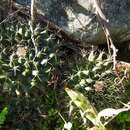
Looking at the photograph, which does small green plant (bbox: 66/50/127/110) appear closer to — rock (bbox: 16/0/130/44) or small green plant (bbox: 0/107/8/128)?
rock (bbox: 16/0/130/44)

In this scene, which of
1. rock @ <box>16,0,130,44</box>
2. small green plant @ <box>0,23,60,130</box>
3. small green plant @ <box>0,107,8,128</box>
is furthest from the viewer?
rock @ <box>16,0,130,44</box>

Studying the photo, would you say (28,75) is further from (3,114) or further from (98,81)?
(98,81)

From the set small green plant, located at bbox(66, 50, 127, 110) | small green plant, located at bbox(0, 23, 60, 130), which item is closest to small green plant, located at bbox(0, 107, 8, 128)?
small green plant, located at bbox(0, 23, 60, 130)

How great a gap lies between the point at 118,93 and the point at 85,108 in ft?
2.87

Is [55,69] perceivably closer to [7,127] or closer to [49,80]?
[49,80]

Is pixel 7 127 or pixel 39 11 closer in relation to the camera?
pixel 7 127

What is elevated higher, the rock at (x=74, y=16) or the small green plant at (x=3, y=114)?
the rock at (x=74, y=16)

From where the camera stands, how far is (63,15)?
4316 mm

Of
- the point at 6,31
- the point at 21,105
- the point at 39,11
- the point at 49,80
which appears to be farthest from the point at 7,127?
the point at 39,11

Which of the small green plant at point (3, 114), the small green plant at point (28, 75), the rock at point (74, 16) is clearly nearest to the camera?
the small green plant at point (3, 114)

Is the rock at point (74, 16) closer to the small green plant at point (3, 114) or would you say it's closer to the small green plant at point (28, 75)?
the small green plant at point (28, 75)

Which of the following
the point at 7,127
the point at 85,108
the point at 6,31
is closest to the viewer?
the point at 85,108

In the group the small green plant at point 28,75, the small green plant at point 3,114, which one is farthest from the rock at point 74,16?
the small green plant at point 3,114

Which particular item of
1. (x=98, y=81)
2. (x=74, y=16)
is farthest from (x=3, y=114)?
(x=74, y=16)
